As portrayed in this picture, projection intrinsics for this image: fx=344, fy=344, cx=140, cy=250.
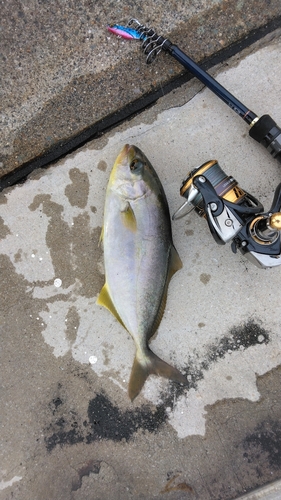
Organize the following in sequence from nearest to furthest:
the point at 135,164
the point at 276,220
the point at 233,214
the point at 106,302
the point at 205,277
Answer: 1. the point at 276,220
2. the point at 233,214
3. the point at 135,164
4. the point at 106,302
5. the point at 205,277

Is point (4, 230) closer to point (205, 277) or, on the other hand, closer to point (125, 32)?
point (205, 277)

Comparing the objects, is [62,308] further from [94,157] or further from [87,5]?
[87,5]

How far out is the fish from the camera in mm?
2109

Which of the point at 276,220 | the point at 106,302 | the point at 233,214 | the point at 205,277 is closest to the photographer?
the point at 276,220

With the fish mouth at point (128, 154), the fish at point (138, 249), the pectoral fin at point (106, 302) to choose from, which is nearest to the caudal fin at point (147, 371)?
the fish at point (138, 249)

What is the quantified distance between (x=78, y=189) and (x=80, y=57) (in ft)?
2.94

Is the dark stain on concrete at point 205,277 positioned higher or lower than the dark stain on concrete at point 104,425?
higher

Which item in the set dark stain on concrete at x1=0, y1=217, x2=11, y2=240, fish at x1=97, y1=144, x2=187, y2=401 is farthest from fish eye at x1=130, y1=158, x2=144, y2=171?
dark stain on concrete at x1=0, y1=217, x2=11, y2=240

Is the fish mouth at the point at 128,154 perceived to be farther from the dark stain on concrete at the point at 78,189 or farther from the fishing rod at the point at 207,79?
the fishing rod at the point at 207,79

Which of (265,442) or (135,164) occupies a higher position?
(135,164)

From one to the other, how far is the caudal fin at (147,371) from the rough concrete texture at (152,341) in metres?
0.07

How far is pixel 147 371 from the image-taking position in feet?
7.42

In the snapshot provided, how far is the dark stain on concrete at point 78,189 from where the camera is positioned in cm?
240

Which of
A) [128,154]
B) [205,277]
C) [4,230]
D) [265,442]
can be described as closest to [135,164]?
[128,154]
